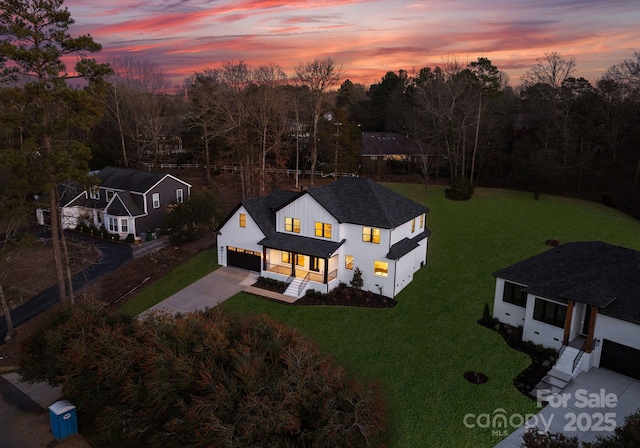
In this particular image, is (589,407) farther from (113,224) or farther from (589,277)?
(113,224)

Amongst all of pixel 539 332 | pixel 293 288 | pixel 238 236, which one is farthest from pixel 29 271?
pixel 539 332

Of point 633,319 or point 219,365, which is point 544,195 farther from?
point 219,365

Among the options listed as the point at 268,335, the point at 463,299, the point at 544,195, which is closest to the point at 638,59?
the point at 544,195

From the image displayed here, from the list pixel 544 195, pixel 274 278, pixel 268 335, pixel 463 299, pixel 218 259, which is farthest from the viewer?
pixel 544 195

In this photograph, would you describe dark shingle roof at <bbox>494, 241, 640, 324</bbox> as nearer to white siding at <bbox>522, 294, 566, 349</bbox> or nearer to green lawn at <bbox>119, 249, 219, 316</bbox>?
white siding at <bbox>522, 294, 566, 349</bbox>

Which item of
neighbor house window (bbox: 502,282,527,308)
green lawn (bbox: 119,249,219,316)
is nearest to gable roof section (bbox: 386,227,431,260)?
neighbor house window (bbox: 502,282,527,308)

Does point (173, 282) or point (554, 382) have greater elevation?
point (554, 382)

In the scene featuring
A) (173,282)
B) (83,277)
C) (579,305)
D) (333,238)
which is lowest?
(83,277)

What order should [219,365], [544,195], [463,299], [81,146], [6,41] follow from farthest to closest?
[544,195] < [463,299] < [81,146] < [6,41] < [219,365]
